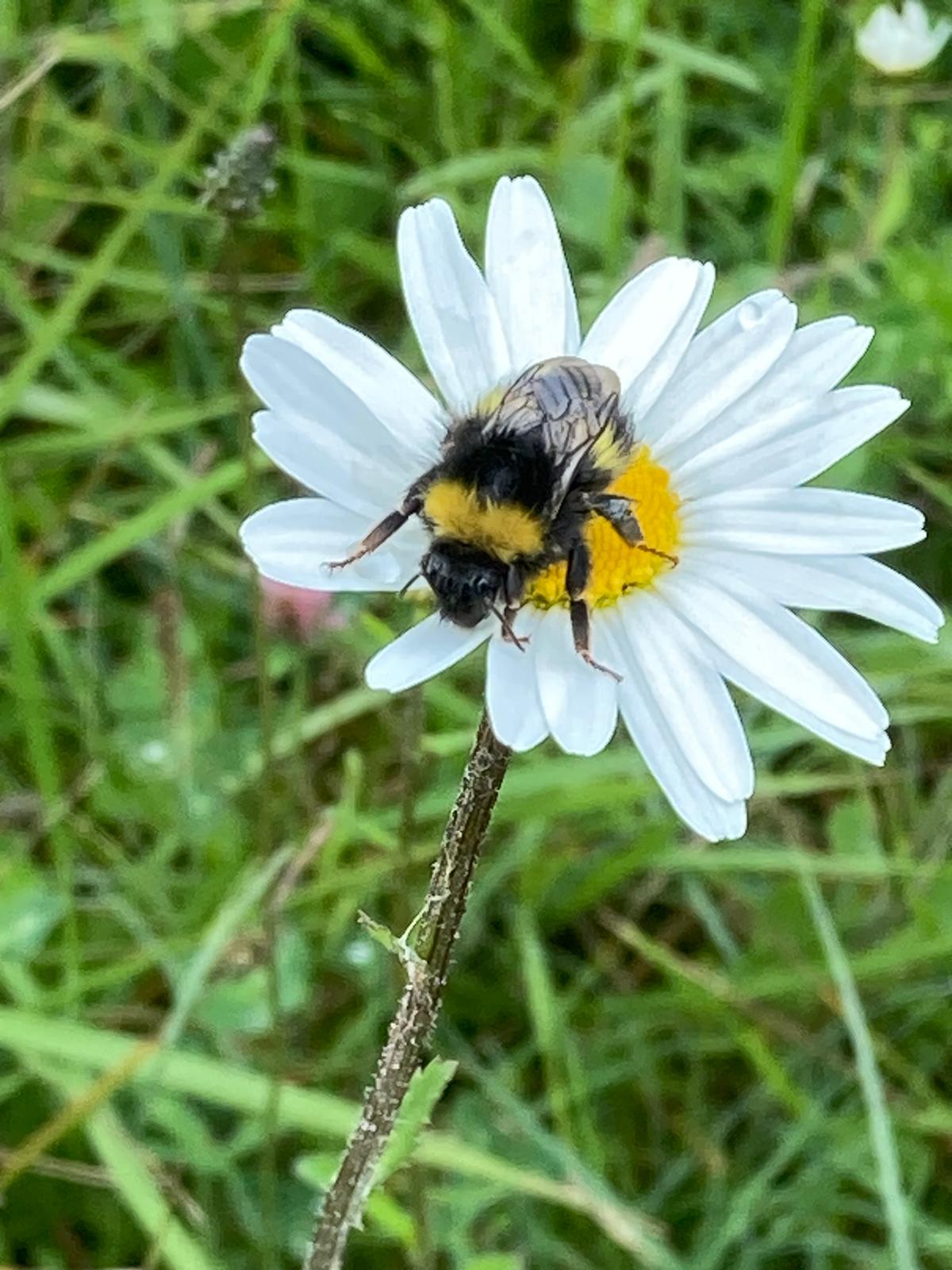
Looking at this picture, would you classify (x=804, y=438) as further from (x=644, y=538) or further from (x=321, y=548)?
(x=321, y=548)

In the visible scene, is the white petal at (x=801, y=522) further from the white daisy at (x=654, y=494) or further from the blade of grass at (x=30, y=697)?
the blade of grass at (x=30, y=697)

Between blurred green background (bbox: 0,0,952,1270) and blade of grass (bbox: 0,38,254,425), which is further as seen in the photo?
blade of grass (bbox: 0,38,254,425)

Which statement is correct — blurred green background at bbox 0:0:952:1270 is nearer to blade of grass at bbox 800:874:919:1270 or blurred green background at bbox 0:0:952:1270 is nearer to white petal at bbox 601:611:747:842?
blade of grass at bbox 800:874:919:1270

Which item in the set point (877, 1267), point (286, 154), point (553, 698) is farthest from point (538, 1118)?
point (286, 154)

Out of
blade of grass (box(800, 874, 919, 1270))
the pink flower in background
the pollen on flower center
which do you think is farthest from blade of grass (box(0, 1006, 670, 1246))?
the pollen on flower center

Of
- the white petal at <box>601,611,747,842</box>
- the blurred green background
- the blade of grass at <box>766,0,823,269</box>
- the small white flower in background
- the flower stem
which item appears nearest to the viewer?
the flower stem

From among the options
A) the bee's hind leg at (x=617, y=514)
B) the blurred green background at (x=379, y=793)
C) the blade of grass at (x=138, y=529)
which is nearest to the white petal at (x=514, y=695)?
the bee's hind leg at (x=617, y=514)

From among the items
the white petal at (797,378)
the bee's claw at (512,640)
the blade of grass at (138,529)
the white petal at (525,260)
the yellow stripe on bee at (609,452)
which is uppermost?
the blade of grass at (138,529)
